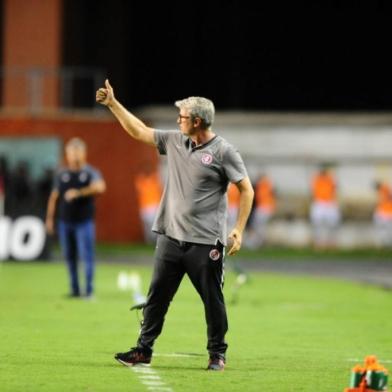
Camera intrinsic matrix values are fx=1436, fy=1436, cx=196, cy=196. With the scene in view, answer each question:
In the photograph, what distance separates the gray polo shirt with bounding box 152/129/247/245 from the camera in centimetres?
1235

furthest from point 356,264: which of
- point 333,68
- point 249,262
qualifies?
point 333,68

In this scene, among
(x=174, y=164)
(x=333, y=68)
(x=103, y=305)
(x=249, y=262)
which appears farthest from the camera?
(x=333, y=68)

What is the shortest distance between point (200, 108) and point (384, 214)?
28.1 meters

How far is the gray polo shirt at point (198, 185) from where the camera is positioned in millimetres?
12352

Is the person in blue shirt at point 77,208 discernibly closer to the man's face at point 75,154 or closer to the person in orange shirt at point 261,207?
the man's face at point 75,154

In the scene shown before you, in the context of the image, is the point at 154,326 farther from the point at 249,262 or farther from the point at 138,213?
the point at 138,213

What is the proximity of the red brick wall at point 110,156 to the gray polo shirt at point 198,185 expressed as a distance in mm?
28866

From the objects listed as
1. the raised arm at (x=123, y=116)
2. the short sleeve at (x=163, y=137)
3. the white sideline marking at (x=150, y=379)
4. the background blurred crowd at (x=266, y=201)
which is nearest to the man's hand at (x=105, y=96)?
the raised arm at (x=123, y=116)

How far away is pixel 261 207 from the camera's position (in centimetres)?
4112

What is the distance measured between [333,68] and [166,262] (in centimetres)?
4147

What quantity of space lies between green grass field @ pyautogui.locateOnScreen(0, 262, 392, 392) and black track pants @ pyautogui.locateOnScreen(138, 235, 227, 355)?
34 centimetres

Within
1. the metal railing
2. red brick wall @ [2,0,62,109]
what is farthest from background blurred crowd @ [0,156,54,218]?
red brick wall @ [2,0,62,109]

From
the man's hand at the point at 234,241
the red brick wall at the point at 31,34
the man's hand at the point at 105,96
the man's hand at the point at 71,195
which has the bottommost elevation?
the man's hand at the point at 71,195

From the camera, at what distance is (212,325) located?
492 inches
